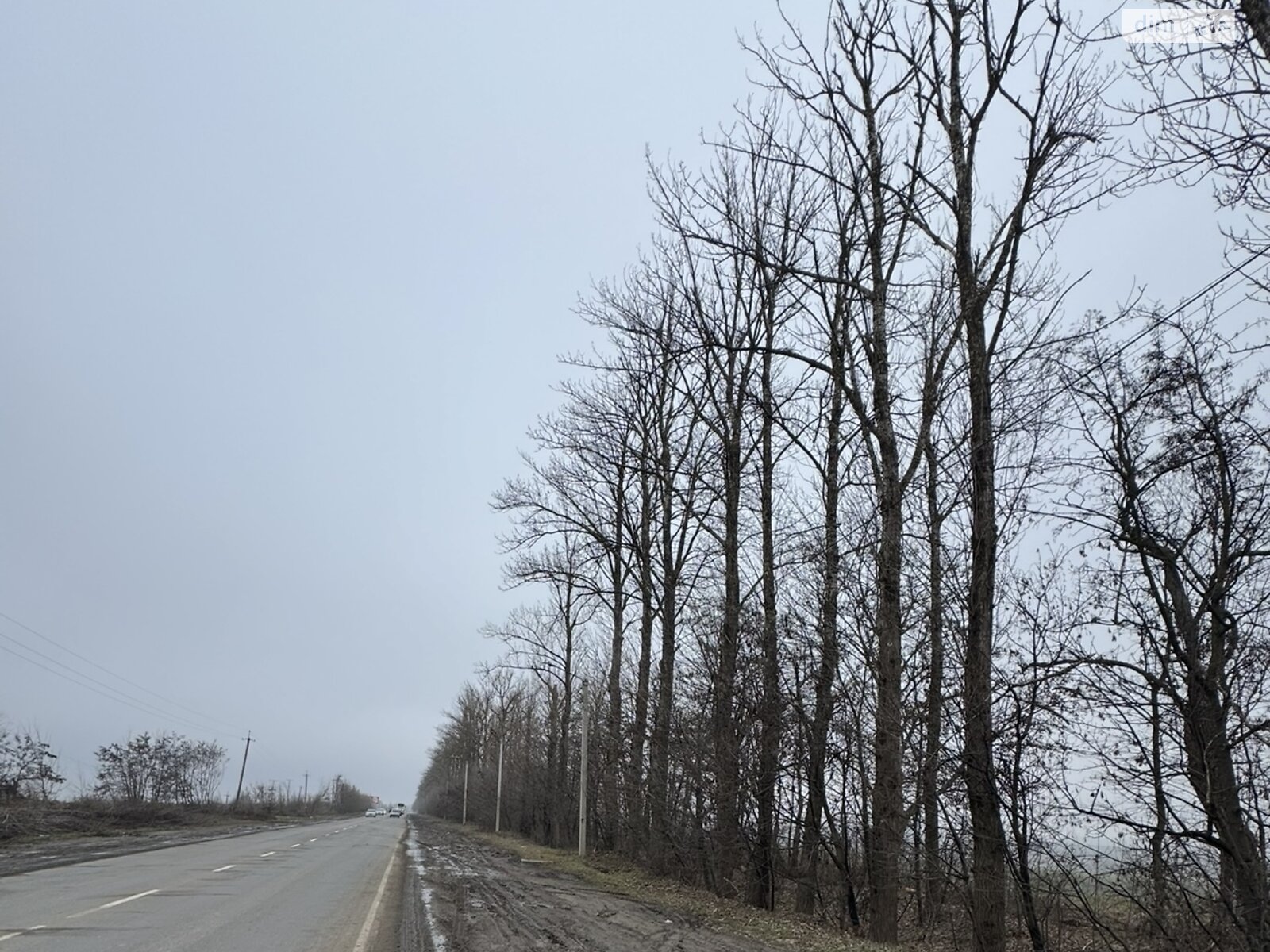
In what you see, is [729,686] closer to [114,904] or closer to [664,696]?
[664,696]

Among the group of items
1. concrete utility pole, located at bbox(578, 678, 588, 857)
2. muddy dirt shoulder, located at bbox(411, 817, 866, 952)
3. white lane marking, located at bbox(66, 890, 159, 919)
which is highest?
concrete utility pole, located at bbox(578, 678, 588, 857)

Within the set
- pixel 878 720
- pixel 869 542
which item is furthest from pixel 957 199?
pixel 878 720

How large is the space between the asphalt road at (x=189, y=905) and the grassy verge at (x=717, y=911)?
532cm

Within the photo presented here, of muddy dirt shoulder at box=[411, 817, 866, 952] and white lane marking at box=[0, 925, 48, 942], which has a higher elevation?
muddy dirt shoulder at box=[411, 817, 866, 952]

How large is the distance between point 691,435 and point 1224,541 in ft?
56.5

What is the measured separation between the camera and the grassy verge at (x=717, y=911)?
1253 centimetres

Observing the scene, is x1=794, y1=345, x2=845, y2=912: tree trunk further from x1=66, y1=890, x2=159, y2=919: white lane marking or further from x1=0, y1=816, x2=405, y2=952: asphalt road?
x1=66, y1=890, x2=159, y2=919: white lane marking

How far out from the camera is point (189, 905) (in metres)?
14.3

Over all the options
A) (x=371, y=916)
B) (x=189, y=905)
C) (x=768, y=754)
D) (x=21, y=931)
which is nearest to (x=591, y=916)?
(x=371, y=916)

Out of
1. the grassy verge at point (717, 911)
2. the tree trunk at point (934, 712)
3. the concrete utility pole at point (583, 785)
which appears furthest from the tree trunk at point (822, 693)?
the concrete utility pole at point (583, 785)

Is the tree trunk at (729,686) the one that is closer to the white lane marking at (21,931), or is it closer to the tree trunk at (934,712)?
the tree trunk at (934,712)

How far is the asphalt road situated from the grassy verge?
209 inches

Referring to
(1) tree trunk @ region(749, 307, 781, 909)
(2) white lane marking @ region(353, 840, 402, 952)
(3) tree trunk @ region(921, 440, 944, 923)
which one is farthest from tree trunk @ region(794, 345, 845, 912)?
(2) white lane marking @ region(353, 840, 402, 952)

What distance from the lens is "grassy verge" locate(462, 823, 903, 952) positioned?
12.5 meters
